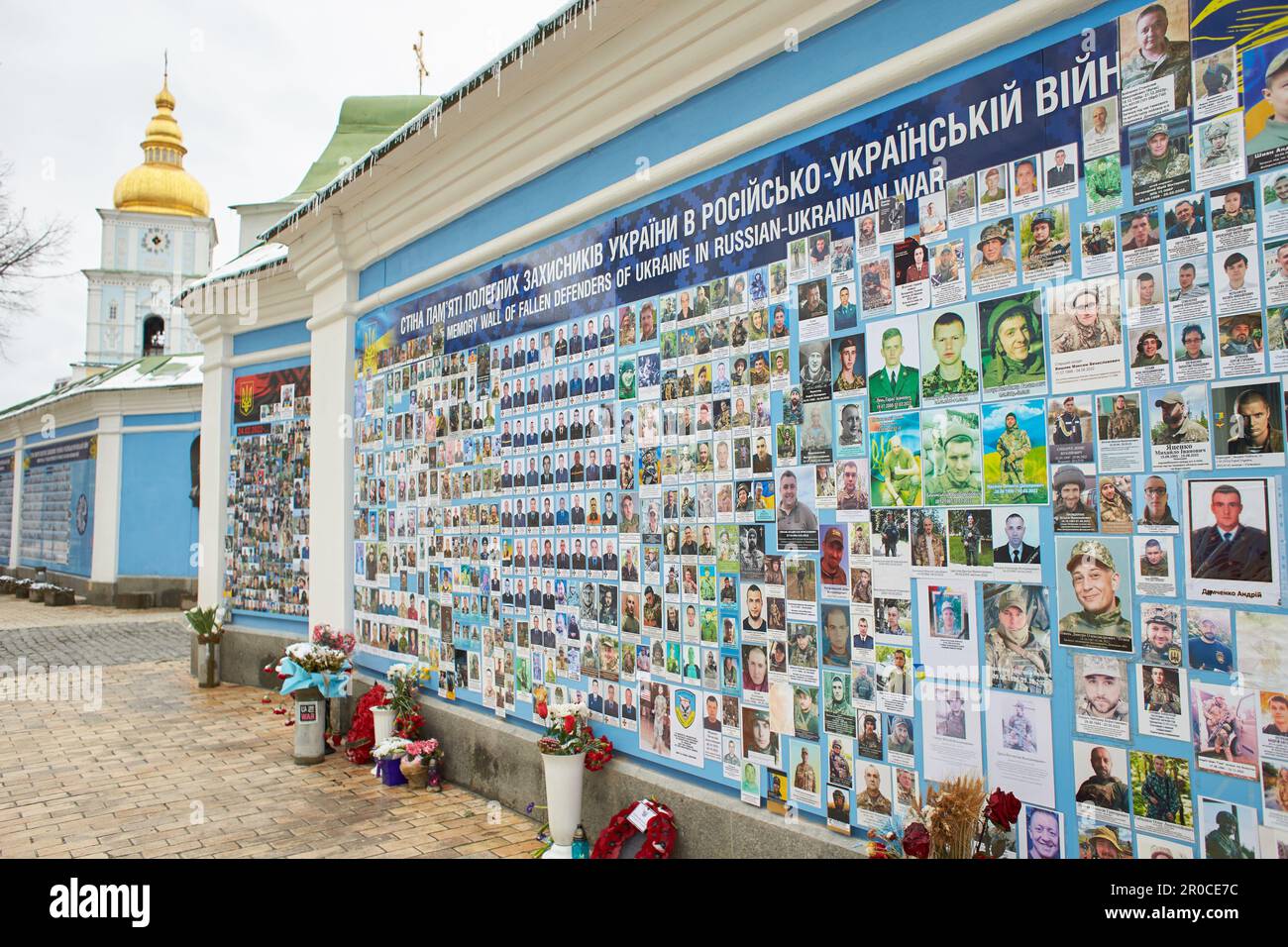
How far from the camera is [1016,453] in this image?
3012mm

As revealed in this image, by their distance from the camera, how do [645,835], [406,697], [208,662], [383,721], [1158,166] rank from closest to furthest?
[1158,166] → [645,835] → [406,697] → [383,721] → [208,662]

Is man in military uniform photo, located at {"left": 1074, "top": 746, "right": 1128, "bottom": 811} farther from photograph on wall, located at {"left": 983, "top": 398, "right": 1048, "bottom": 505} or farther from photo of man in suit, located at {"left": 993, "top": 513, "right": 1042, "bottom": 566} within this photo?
photograph on wall, located at {"left": 983, "top": 398, "right": 1048, "bottom": 505}

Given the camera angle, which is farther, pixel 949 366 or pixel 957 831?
pixel 949 366

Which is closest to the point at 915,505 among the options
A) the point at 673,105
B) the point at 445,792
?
the point at 673,105

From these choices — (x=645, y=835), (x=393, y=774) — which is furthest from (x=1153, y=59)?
(x=393, y=774)

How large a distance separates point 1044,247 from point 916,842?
6.66 ft

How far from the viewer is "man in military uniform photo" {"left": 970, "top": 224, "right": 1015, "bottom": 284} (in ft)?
10.2

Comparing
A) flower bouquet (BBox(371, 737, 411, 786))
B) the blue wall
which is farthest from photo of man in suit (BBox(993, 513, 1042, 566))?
the blue wall

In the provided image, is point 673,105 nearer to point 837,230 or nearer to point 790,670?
point 837,230

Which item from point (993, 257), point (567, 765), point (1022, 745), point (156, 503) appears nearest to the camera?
point (1022, 745)

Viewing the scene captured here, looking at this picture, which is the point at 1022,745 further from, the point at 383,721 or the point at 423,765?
the point at 383,721

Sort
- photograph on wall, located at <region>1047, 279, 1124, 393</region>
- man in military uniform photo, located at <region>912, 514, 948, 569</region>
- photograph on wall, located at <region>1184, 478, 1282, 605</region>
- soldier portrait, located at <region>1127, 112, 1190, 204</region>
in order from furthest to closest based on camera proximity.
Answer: man in military uniform photo, located at <region>912, 514, 948, 569</region> → photograph on wall, located at <region>1047, 279, 1124, 393</region> → soldier portrait, located at <region>1127, 112, 1190, 204</region> → photograph on wall, located at <region>1184, 478, 1282, 605</region>

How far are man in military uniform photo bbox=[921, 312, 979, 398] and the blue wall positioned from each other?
1837cm

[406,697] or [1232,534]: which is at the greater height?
[1232,534]
